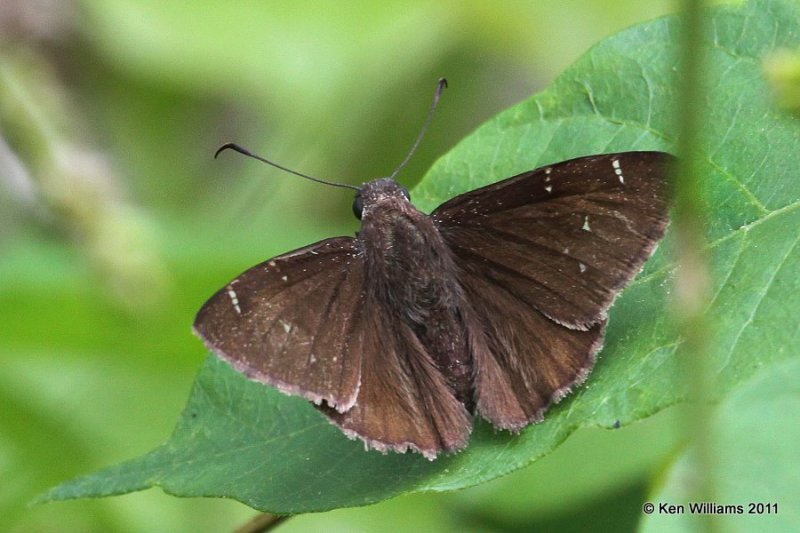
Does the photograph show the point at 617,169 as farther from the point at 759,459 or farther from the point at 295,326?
the point at 759,459

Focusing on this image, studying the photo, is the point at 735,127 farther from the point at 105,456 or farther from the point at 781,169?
the point at 105,456

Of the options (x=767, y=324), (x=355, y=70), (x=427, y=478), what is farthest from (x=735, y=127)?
(x=355, y=70)

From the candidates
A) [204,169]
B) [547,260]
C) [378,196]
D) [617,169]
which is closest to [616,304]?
[547,260]

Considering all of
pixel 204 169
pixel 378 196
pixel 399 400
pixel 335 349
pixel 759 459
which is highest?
pixel 204 169

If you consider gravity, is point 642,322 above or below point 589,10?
below

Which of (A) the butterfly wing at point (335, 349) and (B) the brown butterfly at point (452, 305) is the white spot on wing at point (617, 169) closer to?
(B) the brown butterfly at point (452, 305)

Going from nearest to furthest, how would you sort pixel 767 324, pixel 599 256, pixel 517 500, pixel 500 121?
pixel 767 324, pixel 599 256, pixel 500 121, pixel 517 500

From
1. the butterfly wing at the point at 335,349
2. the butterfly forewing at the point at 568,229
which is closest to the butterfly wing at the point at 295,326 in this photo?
the butterfly wing at the point at 335,349
